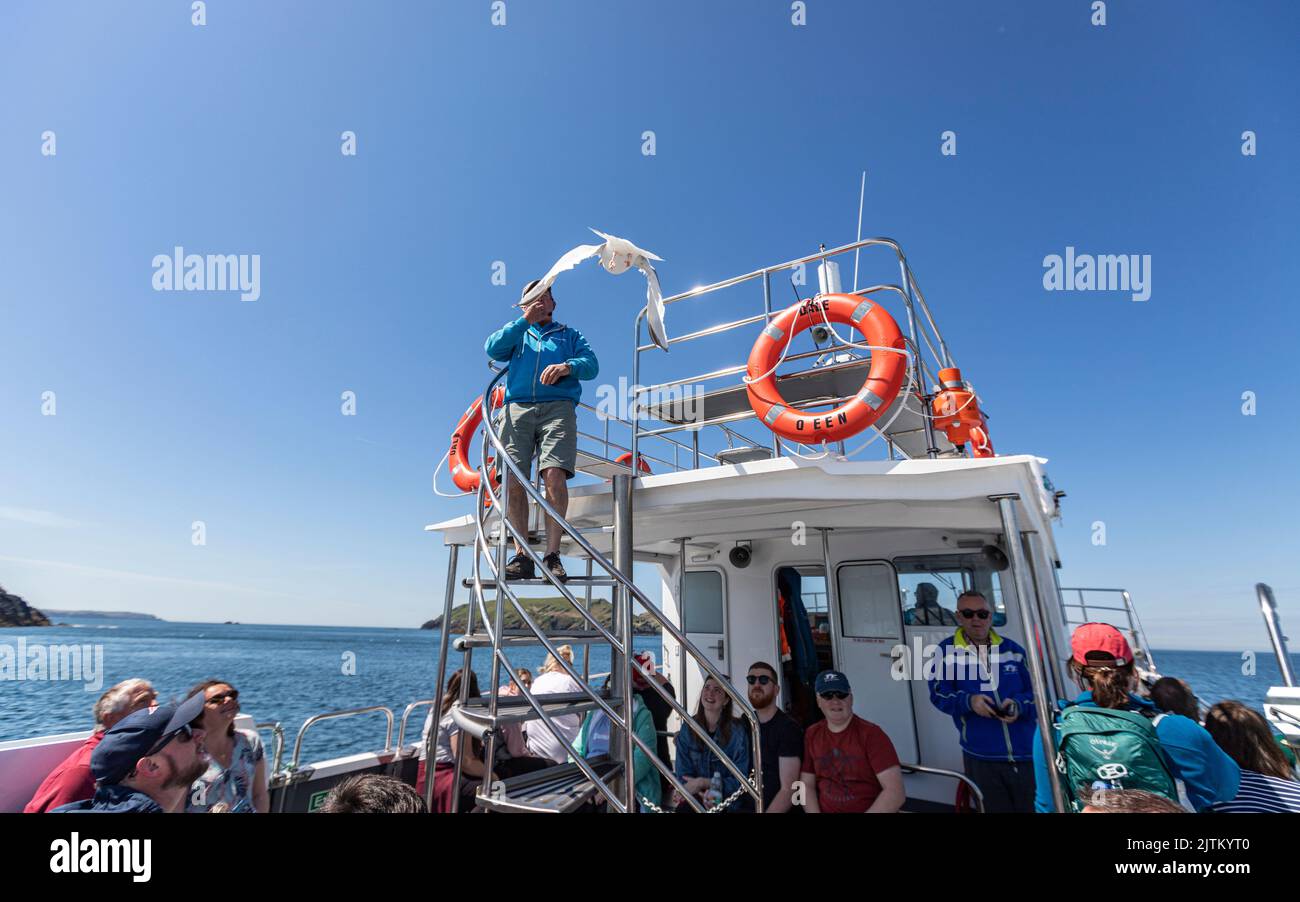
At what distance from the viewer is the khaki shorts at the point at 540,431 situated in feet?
11.4

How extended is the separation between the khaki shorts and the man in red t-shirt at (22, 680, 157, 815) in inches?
84.8

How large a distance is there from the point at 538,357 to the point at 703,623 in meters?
3.73

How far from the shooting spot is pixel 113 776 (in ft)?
6.69

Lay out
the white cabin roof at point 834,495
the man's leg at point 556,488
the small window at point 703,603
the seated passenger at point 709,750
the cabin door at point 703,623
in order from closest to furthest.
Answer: the white cabin roof at point 834,495 < the man's leg at point 556,488 < the seated passenger at point 709,750 < the cabin door at point 703,623 < the small window at point 703,603

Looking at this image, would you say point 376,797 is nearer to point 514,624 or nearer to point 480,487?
point 514,624

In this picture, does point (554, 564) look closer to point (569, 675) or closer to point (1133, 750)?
point (569, 675)

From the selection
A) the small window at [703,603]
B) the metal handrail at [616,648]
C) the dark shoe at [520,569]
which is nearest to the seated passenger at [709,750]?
the metal handrail at [616,648]

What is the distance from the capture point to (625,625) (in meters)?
2.88

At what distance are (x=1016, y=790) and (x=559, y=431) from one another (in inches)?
148

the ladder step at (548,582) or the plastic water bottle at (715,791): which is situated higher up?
the ladder step at (548,582)

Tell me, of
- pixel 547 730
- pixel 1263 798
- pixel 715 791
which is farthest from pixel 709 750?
pixel 1263 798

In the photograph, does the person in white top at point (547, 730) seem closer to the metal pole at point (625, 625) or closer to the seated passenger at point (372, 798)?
the metal pole at point (625, 625)
